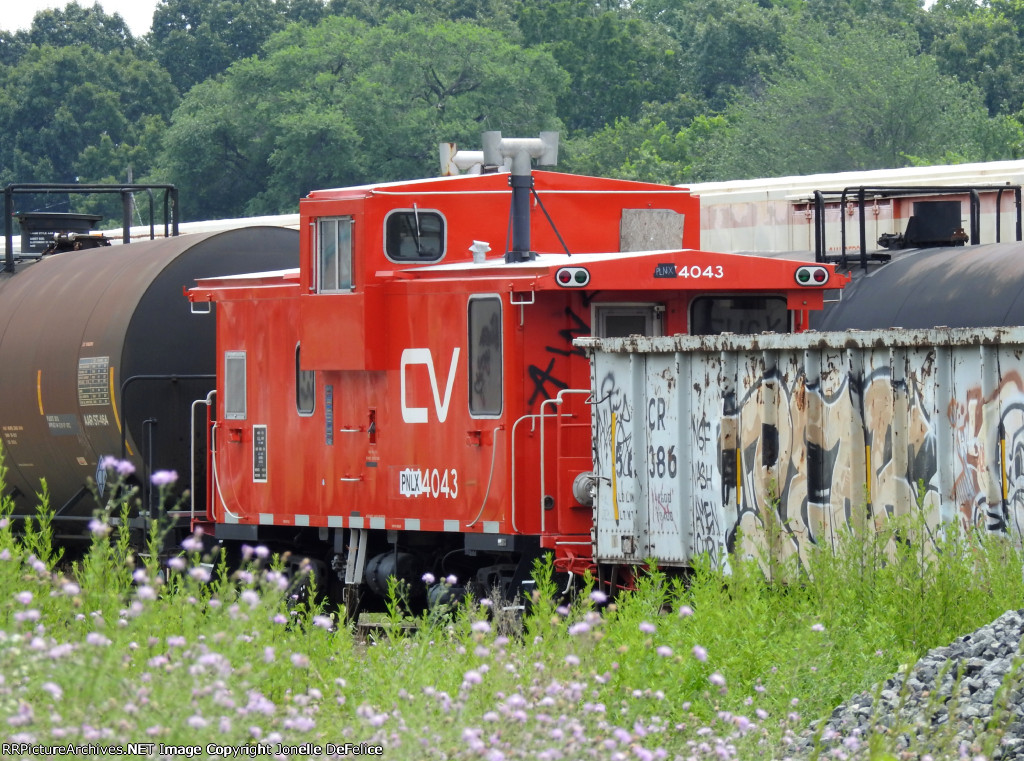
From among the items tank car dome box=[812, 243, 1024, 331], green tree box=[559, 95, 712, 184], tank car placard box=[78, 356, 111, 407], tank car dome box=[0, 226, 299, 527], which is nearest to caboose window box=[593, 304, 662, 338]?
tank car dome box=[812, 243, 1024, 331]

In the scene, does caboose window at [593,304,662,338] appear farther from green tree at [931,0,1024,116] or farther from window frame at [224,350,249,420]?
green tree at [931,0,1024,116]

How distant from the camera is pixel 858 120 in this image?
2586 inches

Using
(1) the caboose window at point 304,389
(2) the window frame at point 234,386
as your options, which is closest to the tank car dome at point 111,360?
(2) the window frame at point 234,386

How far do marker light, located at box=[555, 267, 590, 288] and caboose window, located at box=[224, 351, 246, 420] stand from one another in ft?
12.8

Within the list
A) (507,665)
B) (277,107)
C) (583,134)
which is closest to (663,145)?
(583,134)

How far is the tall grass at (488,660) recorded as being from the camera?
5.72 meters

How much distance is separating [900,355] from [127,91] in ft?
279

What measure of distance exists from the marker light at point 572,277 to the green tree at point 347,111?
188ft

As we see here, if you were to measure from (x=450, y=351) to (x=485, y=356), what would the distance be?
345mm

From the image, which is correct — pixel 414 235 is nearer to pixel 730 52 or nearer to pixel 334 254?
pixel 334 254

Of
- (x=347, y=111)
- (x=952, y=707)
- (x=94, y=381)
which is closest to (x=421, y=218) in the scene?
(x=94, y=381)

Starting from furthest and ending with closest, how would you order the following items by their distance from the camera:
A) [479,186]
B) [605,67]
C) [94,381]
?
[605,67]
[94,381]
[479,186]

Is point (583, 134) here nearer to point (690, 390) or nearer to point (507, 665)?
point (690, 390)

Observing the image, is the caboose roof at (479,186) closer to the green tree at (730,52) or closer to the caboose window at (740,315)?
the caboose window at (740,315)
